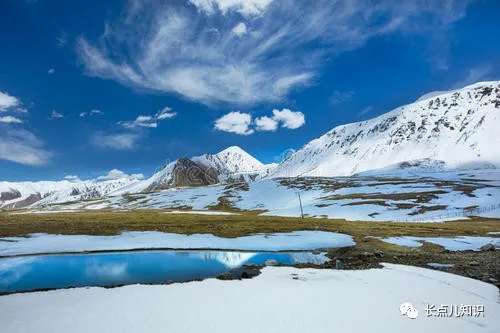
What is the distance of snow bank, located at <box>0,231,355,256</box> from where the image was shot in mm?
46406

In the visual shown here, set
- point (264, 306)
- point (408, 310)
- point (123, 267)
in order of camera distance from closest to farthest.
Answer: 1. point (408, 310)
2. point (264, 306)
3. point (123, 267)

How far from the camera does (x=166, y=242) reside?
1987 inches

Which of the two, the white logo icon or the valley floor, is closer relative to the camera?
the white logo icon

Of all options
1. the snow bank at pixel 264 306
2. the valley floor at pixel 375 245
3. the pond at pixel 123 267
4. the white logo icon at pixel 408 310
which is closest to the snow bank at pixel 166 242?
the valley floor at pixel 375 245

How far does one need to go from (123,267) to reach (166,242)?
14665 mm

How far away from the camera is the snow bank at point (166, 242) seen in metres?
46.4

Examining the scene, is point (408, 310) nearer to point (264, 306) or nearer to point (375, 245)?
point (264, 306)

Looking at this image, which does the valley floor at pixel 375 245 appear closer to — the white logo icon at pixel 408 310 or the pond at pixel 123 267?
the pond at pixel 123 267

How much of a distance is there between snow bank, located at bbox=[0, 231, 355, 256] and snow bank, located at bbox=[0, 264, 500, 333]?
62.2 ft

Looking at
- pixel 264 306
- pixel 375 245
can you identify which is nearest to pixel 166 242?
pixel 375 245

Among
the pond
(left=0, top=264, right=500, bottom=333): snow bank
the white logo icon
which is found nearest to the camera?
(left=0, top=264, right=500, bottom=333): snow bank

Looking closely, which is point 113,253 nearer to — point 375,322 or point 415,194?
point 375,322

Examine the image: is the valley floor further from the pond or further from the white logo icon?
the white logo icon

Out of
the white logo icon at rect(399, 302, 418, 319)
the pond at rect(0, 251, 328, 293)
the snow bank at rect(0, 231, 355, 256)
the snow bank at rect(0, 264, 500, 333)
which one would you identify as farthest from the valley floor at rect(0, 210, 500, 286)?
the white logo icon at rect(399, 302, 418, 319)
